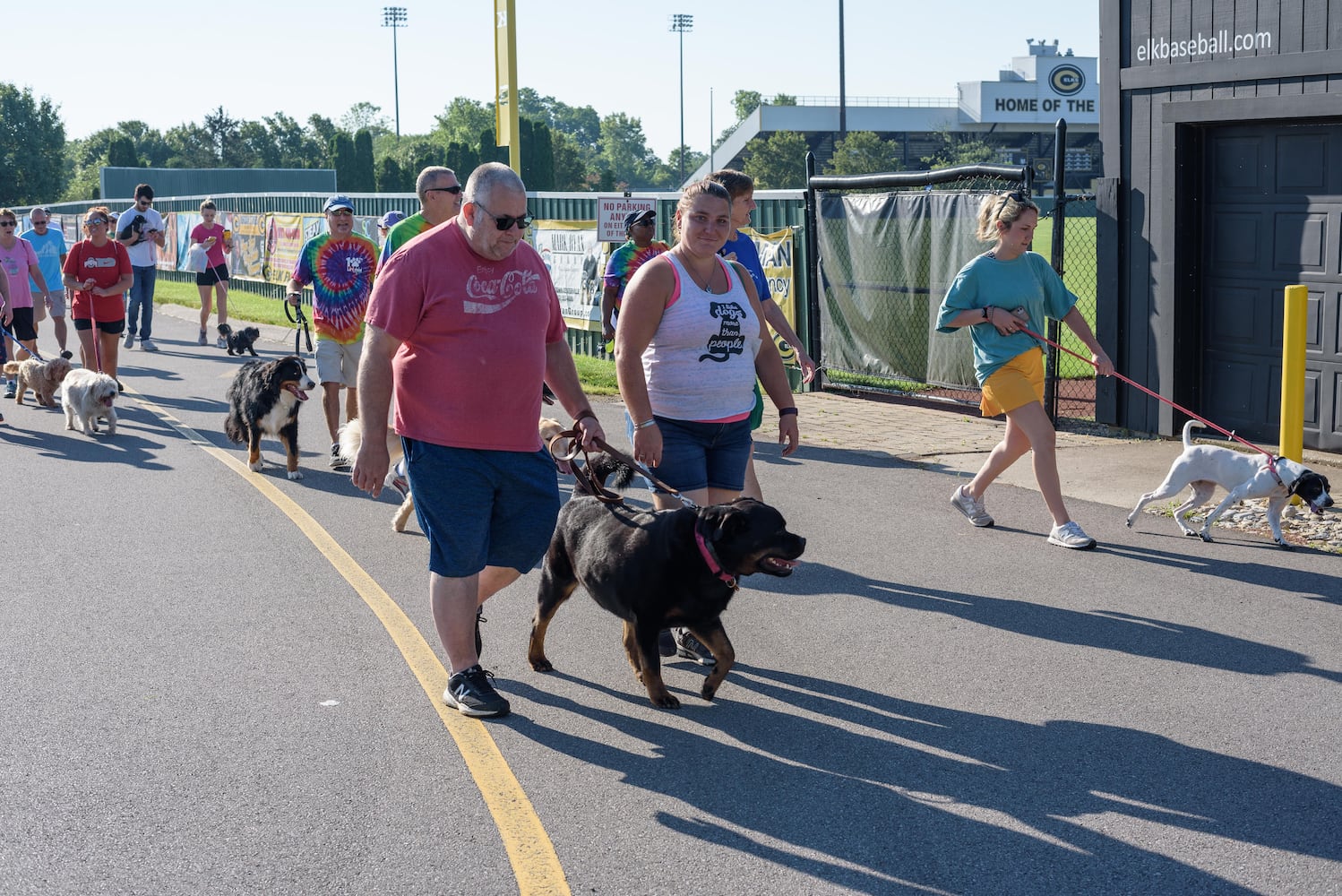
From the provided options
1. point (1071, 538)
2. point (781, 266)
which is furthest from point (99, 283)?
point (1071, 538)

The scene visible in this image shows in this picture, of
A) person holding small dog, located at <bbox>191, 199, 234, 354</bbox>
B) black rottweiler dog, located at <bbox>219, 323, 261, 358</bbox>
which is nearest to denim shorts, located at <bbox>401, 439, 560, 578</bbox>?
black rottweiler dog, located at <bbox>219, 323, 261, 358</bbox>

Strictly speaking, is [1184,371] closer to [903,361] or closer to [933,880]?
[903,361]

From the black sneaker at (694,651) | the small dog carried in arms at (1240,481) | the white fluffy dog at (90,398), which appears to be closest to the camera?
the black sneaker at (694,651)

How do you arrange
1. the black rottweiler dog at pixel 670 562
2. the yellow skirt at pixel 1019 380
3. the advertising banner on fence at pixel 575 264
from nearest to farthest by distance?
1. the black rottweiler dog at pixel 670 562
2. the yellow skirt at pixel 1019 380
3. the advertising banner on fence at pixel 575 264

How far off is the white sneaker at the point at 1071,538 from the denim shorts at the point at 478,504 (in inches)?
143

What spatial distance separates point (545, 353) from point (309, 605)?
7.50 feet

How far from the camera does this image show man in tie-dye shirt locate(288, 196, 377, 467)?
987 centimetres

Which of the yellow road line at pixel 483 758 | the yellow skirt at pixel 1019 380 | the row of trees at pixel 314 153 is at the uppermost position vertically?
the row of trees at pixel 314 153

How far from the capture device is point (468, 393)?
192 inches

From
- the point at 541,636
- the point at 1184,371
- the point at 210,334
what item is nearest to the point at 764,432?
the point at 1184,371

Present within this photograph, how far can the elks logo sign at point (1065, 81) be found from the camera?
9519 centimetres

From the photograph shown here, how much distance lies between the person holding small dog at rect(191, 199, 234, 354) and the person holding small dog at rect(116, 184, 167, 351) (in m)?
0.59

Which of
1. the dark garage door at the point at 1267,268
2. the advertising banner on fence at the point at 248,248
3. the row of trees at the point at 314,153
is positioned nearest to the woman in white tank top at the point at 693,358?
the dark garage door at the point at 1267,268

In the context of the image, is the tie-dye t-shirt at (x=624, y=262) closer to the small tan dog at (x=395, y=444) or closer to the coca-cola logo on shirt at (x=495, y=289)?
the small tan dog at (x=395, y=444)
